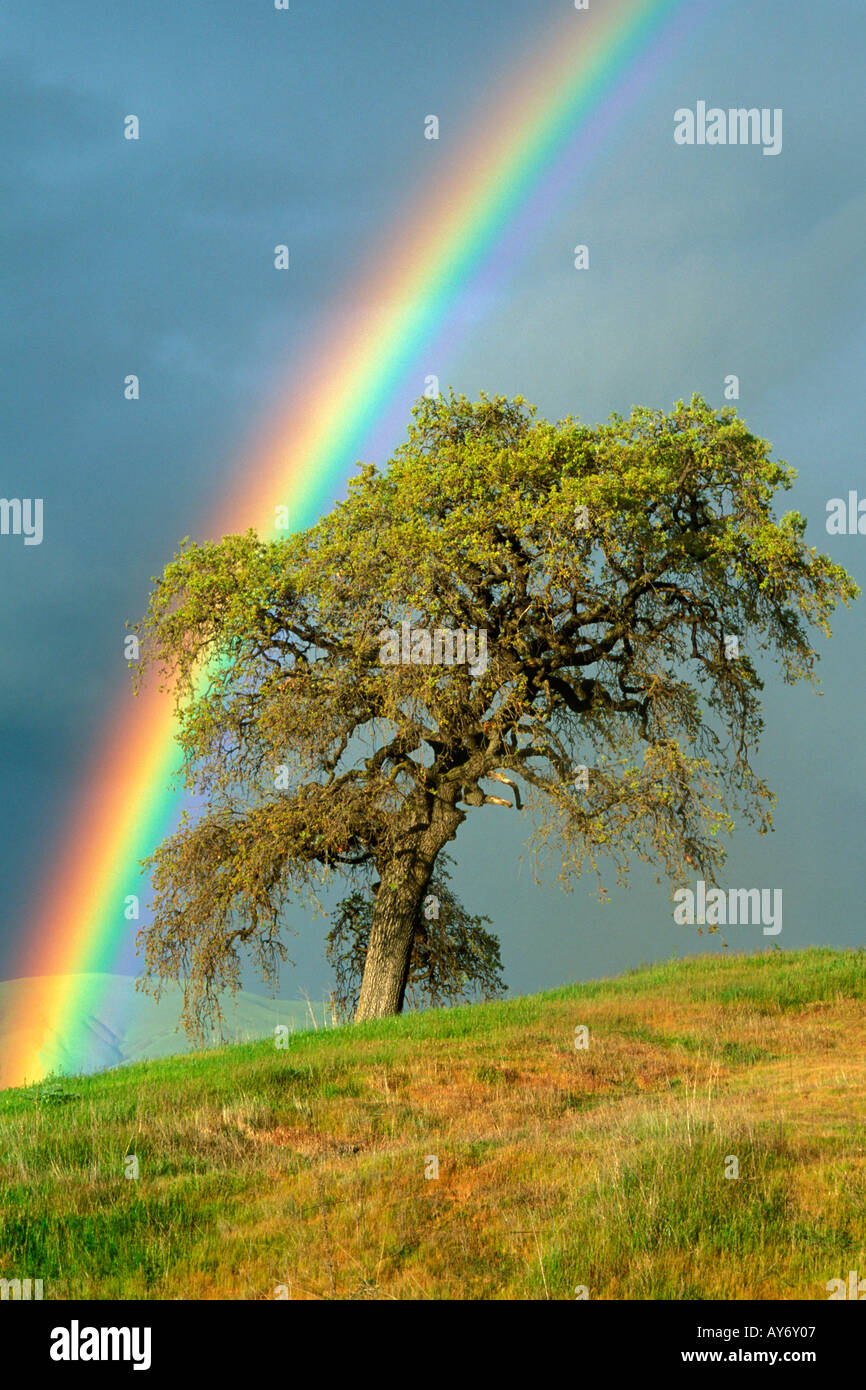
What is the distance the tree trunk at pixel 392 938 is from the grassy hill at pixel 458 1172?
6.46 meters

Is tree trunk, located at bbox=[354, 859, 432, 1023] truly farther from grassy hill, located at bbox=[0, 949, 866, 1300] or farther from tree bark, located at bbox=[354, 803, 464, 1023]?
grassy hill, located at bbox=[0, 949, 866, 1300]

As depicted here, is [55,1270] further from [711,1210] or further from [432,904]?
[432,904]

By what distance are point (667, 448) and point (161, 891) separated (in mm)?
14012

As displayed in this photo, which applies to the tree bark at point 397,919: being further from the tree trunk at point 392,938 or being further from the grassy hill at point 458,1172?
the grassy hill at point 458,1172

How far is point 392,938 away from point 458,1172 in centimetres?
1361

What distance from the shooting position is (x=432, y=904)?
23797 mm

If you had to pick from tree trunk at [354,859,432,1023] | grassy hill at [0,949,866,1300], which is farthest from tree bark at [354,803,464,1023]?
grassy hill at [0,949,866,1300]

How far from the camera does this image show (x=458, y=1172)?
388 inches

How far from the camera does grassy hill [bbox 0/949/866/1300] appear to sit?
7.93 m

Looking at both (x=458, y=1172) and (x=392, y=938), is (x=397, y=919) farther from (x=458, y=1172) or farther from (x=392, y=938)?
(x=458, y=1172)

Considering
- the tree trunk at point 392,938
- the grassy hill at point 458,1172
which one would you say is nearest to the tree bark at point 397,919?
the tree trunk at point 392,938

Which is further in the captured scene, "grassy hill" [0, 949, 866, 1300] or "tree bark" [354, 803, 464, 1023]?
"tree bark" [354, 803, 464, 1023]

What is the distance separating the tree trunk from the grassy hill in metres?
6.46

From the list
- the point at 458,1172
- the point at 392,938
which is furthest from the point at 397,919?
the point at 458,1172
